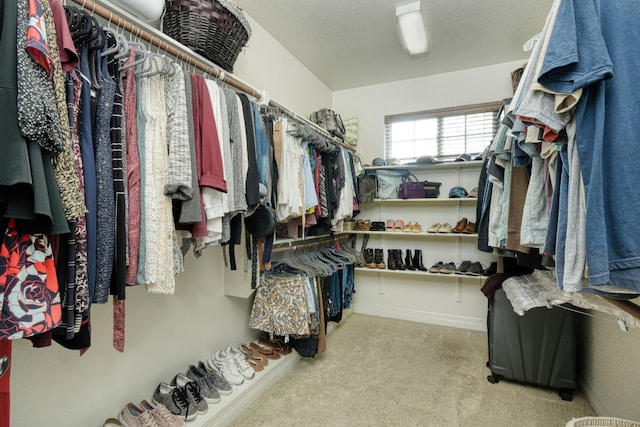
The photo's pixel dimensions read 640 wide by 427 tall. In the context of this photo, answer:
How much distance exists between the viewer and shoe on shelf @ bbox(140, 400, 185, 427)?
1.45 meters

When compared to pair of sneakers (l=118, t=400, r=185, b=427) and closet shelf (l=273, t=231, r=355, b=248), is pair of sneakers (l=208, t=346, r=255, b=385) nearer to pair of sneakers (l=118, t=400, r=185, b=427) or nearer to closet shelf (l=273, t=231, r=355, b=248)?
pair of sneakers (l=118, t=400, r=185, b=427)

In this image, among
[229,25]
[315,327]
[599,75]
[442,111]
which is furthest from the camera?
[442,111]

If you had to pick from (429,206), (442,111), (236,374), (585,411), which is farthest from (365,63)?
(585,411)

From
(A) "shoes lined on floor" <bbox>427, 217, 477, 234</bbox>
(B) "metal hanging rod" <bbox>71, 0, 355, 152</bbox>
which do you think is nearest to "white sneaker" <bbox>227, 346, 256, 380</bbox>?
(B) "metal hanging rod" <bbox>71, 0, 355, 152</bbox>

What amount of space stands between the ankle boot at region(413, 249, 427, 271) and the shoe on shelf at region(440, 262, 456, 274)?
204 millimetres

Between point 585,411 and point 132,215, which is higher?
point 132,215

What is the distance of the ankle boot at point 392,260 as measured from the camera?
332 cm

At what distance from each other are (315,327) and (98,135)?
5.93 ft

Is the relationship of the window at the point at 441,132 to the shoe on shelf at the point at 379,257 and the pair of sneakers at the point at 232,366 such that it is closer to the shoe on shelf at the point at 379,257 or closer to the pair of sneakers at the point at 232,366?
the shoe on shelf at the point at 379,257

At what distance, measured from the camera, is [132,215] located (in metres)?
0.99

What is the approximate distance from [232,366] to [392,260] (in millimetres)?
1986

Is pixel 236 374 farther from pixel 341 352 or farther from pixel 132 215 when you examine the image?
pixel 132 215

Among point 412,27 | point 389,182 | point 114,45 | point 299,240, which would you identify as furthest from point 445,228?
point 114,45

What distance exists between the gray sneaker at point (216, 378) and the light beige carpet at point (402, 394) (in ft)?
0.54
